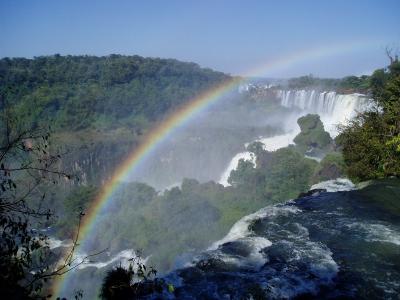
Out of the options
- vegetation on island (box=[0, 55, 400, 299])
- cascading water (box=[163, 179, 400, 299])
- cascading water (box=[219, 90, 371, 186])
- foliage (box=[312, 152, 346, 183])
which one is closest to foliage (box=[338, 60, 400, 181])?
vegetation on island (box=[0, 55, 400, 299])

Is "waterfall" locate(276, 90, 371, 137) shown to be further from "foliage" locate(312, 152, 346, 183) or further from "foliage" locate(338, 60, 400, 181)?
"foliage" locate(338, 60, 400, 181)

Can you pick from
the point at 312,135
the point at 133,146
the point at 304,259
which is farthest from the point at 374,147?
the point at 133,146

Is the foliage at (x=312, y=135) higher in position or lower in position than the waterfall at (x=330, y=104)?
lower

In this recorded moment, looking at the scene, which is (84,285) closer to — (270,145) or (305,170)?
(305,170)

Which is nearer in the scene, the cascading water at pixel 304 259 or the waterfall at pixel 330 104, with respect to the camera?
the cascading water at pixel 304 259

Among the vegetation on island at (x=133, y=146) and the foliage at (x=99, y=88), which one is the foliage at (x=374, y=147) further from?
the foliage at (x=99, y=88)

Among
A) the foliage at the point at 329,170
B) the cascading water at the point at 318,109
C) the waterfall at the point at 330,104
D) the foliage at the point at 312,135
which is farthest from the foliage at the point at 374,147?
the foliage at the point at 312,135

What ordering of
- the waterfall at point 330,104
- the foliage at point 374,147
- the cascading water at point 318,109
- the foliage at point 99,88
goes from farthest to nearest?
the foliage at point 99,88 < the cascading water at point 318,109 < the waterfall at point 330,104 < the foliage at point 374,147

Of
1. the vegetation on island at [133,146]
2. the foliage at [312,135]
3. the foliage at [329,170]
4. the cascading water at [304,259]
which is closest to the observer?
the vegetation on island at [133,146]

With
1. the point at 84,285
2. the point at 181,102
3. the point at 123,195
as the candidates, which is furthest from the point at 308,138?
the point at 181,102
